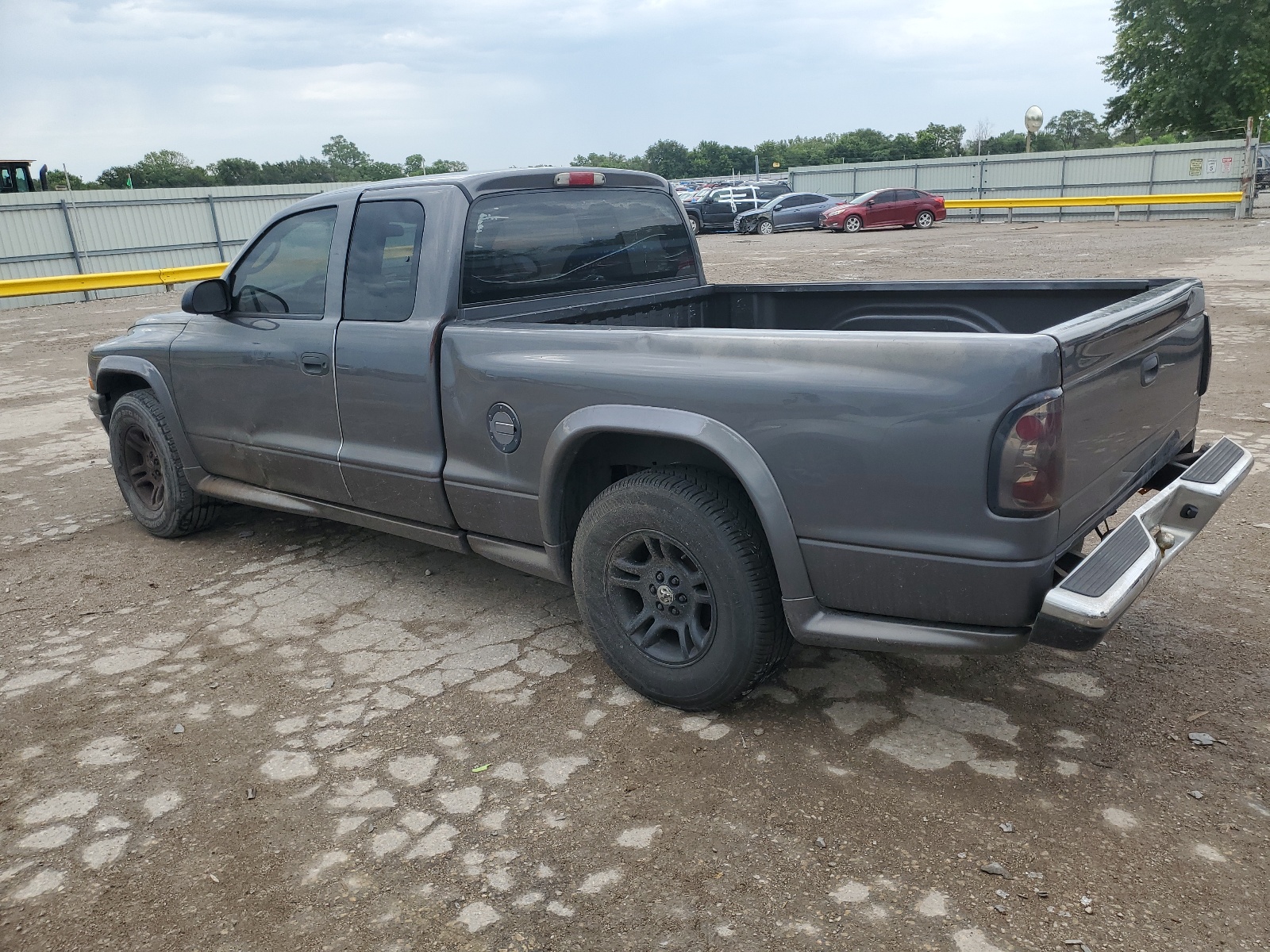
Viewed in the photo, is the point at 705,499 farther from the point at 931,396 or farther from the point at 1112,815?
the point at 1112,815

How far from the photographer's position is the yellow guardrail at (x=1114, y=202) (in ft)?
82.2

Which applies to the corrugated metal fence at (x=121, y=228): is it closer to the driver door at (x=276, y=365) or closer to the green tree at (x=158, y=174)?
the driver door at (x=276, y=365)

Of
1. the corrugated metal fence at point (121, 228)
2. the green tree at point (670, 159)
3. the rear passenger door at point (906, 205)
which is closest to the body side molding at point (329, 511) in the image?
the corrugated metal fence at point (121, 228)

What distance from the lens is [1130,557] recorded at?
8.57 ft

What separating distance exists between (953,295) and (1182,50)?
46617mm

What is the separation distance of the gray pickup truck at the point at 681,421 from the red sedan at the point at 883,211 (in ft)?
85.3

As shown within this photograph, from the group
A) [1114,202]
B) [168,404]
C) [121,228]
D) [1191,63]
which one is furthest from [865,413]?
[1191,63]

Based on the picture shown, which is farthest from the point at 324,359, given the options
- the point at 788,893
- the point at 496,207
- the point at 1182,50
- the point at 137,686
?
the point at 1182,50

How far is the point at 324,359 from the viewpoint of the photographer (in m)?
4.08

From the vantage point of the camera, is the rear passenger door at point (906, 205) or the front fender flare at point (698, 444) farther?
the rear passenger door at point (906, 205)

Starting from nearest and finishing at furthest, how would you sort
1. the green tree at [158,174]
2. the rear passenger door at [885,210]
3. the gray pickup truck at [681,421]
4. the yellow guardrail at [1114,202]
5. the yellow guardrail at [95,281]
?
the gray pickup truck at [681,421], the yellow guardrail at [95,281], the yellow guardrail at [1114,202], the rear passenger door at [885,210], the green tree at [158,174]

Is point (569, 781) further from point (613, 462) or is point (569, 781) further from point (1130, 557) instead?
point (1130, 557)

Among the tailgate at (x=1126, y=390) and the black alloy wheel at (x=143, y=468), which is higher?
the tailgate at (x=1126, y=390)

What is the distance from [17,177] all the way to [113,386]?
947 inches
